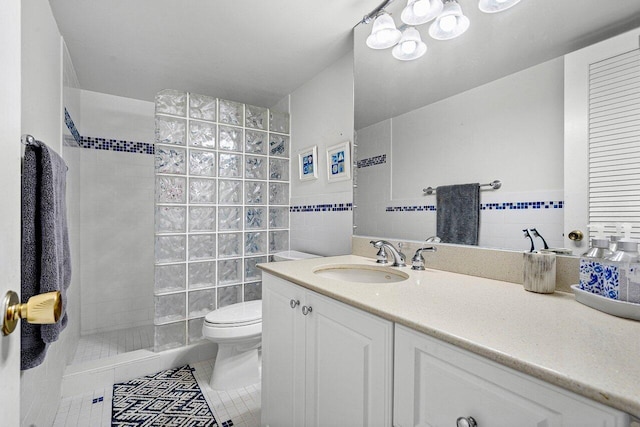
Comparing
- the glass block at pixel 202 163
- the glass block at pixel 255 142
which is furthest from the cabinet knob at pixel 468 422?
the glass block at pixel 255 142

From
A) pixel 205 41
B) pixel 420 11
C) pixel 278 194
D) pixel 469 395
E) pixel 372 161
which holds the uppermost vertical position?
pixel 205 41

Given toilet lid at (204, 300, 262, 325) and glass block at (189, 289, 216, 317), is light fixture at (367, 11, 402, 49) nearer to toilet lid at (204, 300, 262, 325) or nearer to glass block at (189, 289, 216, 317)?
toilet lid at (204, 300, 262, 325)

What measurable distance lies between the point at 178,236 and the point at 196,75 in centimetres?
124

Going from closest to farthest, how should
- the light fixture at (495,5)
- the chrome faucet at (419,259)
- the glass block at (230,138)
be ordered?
the light fixture at (495,5) < the chrome faucet at (419,259) < the glass block at (230,138)

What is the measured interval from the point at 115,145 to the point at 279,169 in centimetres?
A: 154

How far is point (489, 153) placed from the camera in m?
1.12

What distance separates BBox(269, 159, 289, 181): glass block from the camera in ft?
8.12

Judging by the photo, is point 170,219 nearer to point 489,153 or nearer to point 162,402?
point 162,402

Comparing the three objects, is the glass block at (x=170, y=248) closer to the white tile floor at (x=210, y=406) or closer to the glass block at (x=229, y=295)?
the glass block at (x=229, y=295)

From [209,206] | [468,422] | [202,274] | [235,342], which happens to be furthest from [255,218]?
[468,422]

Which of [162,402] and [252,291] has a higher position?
[252,291]

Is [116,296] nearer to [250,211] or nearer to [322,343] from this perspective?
[250,211]

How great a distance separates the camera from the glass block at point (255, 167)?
7.61 feet

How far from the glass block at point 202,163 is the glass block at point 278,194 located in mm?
497
